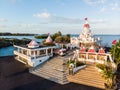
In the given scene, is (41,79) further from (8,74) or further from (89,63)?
(89,63)

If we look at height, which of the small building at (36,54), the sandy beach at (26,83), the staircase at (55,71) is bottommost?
the sandy beach at (26,83)

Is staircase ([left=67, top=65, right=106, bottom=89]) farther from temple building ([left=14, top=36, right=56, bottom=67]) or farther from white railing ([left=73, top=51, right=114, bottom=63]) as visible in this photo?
temple building ([left=14, top=36, right=56, bottom=67])

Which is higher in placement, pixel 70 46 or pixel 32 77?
pixel 70 46

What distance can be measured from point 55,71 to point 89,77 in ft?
14.6

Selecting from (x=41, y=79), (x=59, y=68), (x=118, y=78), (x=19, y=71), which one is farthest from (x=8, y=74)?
(x=118, y=78)

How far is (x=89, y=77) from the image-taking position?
1706cm

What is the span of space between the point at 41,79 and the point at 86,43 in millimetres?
15498

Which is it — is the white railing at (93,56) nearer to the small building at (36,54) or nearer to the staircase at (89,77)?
the staircase at (89,77)

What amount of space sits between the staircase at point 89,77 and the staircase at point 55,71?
0.98 metres

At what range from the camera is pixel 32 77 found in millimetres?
18594

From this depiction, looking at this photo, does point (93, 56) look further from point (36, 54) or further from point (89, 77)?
point (36, 54)

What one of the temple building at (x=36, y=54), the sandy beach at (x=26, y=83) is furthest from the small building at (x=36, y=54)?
the sandy beach at (x=26, y=83)

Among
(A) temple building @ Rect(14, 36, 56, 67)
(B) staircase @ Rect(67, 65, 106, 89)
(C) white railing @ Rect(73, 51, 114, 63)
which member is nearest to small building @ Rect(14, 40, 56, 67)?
(A) temple building @ Rect(14, 36, 56, 67)

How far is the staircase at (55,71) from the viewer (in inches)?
690
